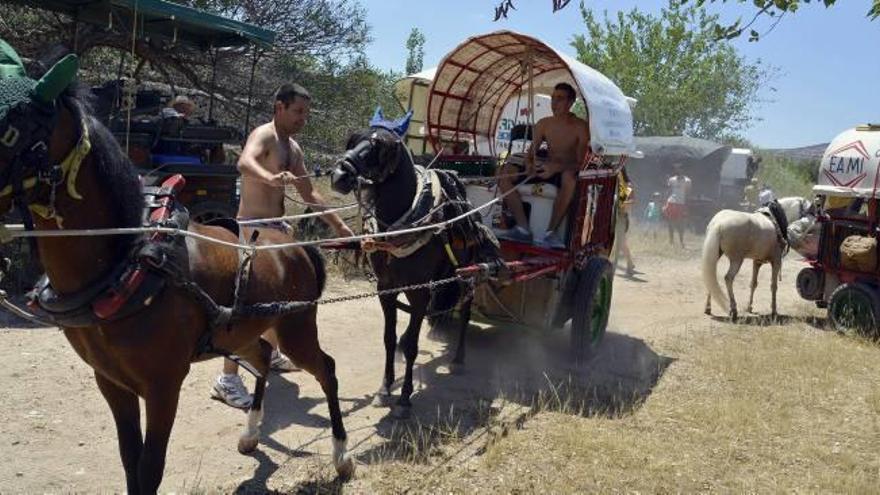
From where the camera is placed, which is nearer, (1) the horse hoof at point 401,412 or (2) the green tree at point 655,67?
(1) the horse hoof at point 401,412

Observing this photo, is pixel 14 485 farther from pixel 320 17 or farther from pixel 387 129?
pixel 320 17

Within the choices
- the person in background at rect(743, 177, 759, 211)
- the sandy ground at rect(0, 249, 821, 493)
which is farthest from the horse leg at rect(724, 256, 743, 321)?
the person in background at rect(743, 177, 759, 211)

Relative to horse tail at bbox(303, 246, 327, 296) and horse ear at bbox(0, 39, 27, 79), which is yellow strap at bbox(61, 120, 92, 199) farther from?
horse tail at bbox(303, 246, 327, 296)

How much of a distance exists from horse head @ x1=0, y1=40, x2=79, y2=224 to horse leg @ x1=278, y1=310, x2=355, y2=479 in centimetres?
168

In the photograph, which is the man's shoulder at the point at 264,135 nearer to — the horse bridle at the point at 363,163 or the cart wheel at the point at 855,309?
the horse bridle at the point at 363,163

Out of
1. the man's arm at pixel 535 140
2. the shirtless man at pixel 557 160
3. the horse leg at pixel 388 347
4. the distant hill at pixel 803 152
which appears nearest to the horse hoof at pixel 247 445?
the horse leg at pixel 388 347

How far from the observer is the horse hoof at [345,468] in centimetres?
409

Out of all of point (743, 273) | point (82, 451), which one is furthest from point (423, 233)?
point (743, 273)

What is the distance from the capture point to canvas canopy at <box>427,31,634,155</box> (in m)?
6.36

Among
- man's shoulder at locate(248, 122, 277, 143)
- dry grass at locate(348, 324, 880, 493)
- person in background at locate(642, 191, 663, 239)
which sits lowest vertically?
dry grass at locate(348, 324, 880, 493)

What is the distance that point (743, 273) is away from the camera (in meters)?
13.6

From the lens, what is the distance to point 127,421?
3240 millimetres

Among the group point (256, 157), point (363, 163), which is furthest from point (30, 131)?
point (363, 163)

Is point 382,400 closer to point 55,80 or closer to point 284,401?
point 284,401
